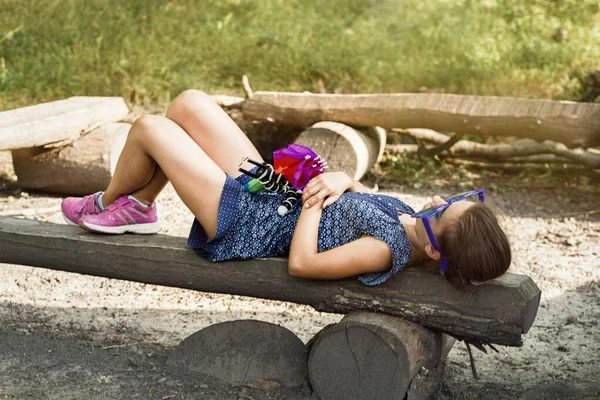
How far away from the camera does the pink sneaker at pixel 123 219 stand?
138 inches

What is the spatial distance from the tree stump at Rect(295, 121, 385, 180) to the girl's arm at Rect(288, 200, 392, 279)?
3.25 m

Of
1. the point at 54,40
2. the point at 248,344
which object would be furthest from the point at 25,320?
the point at 54,40

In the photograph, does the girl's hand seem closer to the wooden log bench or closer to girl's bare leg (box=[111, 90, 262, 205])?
the wooden log bench

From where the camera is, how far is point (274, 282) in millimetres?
3219

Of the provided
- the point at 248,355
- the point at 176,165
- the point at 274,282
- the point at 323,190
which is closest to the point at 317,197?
the point at 323,190

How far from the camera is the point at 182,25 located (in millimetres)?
9062

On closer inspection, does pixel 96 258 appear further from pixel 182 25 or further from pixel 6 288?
pixel 182 25

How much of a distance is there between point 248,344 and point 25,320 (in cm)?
140

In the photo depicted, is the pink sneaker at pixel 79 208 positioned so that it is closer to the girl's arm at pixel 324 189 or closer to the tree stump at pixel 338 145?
the girl's arm at pixel 324 189

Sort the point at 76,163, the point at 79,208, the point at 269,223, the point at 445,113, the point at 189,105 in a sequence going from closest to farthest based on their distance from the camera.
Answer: the point at 269,223 < the point at 189,105 < the point at 79,208 < the point at 76,163 < the point at 445,113

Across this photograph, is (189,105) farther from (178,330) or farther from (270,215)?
(178,330)

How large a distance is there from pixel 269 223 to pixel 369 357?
75 cm

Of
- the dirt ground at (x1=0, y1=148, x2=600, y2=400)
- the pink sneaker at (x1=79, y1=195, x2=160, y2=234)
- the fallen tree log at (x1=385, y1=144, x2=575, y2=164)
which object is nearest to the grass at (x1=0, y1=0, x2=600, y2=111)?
the fallen tree log at (x1=385, y1=144, x2=575, y2=164)

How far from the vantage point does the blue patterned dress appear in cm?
316
